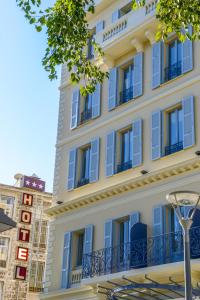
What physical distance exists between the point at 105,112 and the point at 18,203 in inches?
921

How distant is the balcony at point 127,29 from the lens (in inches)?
833

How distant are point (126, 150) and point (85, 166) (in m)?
2.55

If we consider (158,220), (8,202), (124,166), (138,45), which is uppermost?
(138,45)

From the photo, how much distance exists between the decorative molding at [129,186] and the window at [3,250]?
20.5 m

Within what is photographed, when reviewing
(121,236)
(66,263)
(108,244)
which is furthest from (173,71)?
(66,263)

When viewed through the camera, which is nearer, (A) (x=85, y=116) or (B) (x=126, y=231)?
(B) (x=126, y=231)

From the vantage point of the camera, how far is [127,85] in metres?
22.2

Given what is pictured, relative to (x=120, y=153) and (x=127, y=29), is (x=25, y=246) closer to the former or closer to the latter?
(x=120, y=153)

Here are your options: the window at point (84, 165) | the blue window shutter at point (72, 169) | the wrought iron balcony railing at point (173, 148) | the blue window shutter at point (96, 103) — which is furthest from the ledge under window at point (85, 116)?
the wrought iron balcony railing at point (173, 148)

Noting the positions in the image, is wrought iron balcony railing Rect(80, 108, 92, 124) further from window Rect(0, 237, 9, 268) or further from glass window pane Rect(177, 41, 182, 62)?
window Rect(0, 237, 9, 268)

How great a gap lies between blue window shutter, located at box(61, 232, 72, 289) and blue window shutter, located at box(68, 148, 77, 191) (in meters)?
1.97

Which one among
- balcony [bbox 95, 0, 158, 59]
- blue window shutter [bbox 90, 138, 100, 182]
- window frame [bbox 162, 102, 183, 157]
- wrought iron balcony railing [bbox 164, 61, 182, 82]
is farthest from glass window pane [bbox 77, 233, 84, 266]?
balcony [bbox 95, 0, 158, 59]

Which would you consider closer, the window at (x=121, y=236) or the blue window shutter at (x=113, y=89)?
the window at (x=121, y=236)

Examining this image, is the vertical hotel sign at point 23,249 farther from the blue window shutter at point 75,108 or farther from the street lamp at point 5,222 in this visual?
the street lamp at point 5,222
